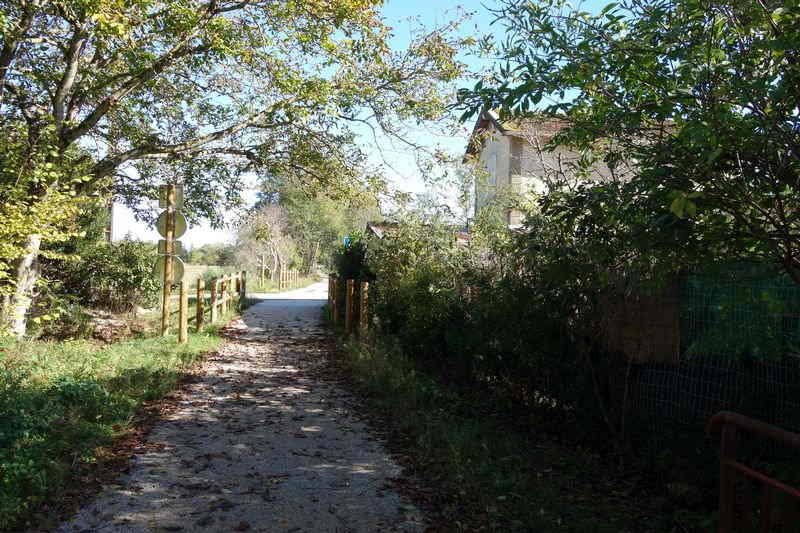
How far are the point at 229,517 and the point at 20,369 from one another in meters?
5.15

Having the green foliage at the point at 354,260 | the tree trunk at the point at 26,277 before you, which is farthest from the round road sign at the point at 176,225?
the green foliage at the point at 354,260

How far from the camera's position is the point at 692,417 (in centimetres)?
540

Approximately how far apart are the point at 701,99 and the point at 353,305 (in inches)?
483

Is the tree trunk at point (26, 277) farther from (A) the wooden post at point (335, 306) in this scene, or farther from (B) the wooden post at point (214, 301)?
(A) the wooden post at point (335, 306)

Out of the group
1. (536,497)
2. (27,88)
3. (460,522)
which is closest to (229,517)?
(460,522)

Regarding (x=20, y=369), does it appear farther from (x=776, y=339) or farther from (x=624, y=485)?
(x=776, y=339)

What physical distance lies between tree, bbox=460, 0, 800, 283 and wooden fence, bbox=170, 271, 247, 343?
7.92m

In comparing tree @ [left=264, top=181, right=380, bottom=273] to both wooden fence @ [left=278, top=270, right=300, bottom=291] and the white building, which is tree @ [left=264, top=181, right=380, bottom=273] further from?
the white building

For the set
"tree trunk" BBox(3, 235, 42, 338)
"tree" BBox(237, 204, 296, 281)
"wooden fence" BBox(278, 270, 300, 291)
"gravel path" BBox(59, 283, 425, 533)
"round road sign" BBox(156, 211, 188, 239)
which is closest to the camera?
"gravel path" BBox(59, 283, 425, 533)

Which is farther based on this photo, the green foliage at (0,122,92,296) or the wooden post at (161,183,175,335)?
the wooden post at (161,183,175,335)

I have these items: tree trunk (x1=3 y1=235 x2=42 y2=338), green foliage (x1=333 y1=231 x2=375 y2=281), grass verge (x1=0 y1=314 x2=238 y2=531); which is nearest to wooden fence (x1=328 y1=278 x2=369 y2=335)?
green foliage (x1=333 y1=231 x2=375 y2=281)

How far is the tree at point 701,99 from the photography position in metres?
3.18

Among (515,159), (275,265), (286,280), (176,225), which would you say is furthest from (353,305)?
(275,265)

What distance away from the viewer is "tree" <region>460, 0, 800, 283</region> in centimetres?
318
